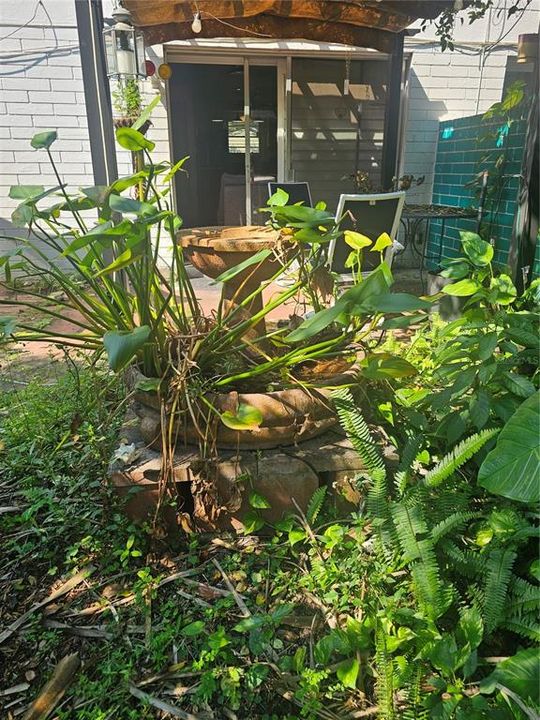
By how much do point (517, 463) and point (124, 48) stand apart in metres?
3.96

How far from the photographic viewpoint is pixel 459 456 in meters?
1.31

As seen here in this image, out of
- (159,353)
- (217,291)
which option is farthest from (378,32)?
(159,353)

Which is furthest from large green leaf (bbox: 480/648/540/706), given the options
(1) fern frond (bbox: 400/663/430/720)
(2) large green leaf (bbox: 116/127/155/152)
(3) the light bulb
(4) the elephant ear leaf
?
(3) the light bulb

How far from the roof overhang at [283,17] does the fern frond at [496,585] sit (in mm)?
3660

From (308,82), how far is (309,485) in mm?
5561

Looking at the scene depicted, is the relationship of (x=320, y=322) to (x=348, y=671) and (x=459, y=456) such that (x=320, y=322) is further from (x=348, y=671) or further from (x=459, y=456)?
(x=348, y=671)

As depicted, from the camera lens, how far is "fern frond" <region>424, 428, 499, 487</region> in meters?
1.29

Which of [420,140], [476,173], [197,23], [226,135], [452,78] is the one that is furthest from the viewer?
[226,135]

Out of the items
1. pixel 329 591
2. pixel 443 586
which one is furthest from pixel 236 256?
pixel 443 586

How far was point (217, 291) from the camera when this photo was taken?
474 centimetres

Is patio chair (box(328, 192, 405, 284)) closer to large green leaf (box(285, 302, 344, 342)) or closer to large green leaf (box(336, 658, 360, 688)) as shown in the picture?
large green leaf (box(285, 302, 344, 342))

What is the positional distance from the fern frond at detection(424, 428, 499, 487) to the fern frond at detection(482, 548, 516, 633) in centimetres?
21

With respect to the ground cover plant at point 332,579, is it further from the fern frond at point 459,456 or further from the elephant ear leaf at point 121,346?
the elephant ear leaf at point 121,346

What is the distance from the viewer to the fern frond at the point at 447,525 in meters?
1.22
